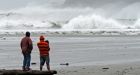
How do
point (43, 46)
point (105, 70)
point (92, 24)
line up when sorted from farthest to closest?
point (92, 24) → point (105, 70) → point (43, 46)

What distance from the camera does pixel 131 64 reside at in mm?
20922

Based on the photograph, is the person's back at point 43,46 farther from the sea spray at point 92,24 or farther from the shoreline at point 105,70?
the sea spray at point 92,24

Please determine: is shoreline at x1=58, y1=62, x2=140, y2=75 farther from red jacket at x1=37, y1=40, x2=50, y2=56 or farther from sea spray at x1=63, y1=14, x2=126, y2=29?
sea spray at x1=63, y1=14, x2=126, y2=29

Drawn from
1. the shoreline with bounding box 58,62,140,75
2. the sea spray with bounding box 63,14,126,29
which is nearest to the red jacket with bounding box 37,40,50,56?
the shoreline with bounding box 58,62,140,75

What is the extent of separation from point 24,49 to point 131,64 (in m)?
6.34

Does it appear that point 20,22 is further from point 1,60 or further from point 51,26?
point 1,60

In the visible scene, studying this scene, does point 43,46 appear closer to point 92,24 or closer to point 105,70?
point 105,70

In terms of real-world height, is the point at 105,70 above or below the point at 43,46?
below

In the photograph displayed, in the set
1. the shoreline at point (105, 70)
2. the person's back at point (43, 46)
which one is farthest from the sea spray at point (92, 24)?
the person's back at point (43, 46)

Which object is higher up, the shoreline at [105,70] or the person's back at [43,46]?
the person's back at [43,46]

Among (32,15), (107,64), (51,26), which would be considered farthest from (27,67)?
(32,15)

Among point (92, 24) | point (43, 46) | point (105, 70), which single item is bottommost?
point (105, 70)

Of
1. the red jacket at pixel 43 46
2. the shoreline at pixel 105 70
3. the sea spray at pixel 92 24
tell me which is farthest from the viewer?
the sea spray at pixel 92 24

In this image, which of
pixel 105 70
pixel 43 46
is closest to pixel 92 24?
pixel 105 70
